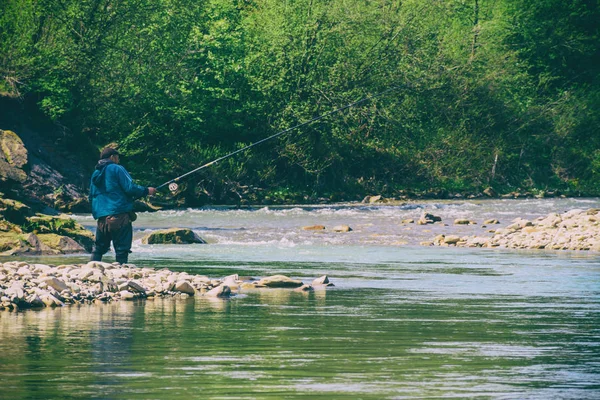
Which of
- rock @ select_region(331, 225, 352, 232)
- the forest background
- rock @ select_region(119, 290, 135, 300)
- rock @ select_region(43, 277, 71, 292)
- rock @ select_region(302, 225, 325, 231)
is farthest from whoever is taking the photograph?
the forest background

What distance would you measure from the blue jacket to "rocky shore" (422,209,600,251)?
11.0m

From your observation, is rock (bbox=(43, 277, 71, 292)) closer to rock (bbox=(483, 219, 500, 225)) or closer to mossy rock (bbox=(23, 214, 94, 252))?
mossy rock (bbox=(23, 214, 94, 252))

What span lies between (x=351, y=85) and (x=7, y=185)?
875 inches

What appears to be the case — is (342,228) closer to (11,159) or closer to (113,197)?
(11,159)

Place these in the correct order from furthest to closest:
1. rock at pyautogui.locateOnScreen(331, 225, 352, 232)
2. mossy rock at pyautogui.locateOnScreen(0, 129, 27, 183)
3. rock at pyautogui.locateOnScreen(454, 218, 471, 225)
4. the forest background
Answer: the forest background → rock at pyautogui.locateOnScreen(454, 218, 471, 225) → rock at pyautogui.locateOnScreen(331, 225, 352, 232) → mossy rock at pyautogui.locateOnScreen(0, 129, 27, 183)

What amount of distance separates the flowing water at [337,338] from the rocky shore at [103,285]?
367mm

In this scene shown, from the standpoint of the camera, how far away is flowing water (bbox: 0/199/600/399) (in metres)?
7.34

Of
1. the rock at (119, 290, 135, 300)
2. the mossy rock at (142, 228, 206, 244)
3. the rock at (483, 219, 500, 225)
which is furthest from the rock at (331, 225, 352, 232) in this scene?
the rock at (119, 290, 135, 300)

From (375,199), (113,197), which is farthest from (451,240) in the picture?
(375,199)

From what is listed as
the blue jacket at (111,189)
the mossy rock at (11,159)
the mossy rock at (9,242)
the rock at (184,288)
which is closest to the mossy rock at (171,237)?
the mossy rock at (11,159)

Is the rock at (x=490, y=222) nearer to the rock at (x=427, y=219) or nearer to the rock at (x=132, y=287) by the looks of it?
the rock at (x=427, y=219)

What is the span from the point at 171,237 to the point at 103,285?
10.4 m

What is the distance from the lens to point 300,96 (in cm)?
4388

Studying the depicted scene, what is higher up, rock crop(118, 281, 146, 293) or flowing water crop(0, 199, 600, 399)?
rock crop(118, 281, 146, 293)
